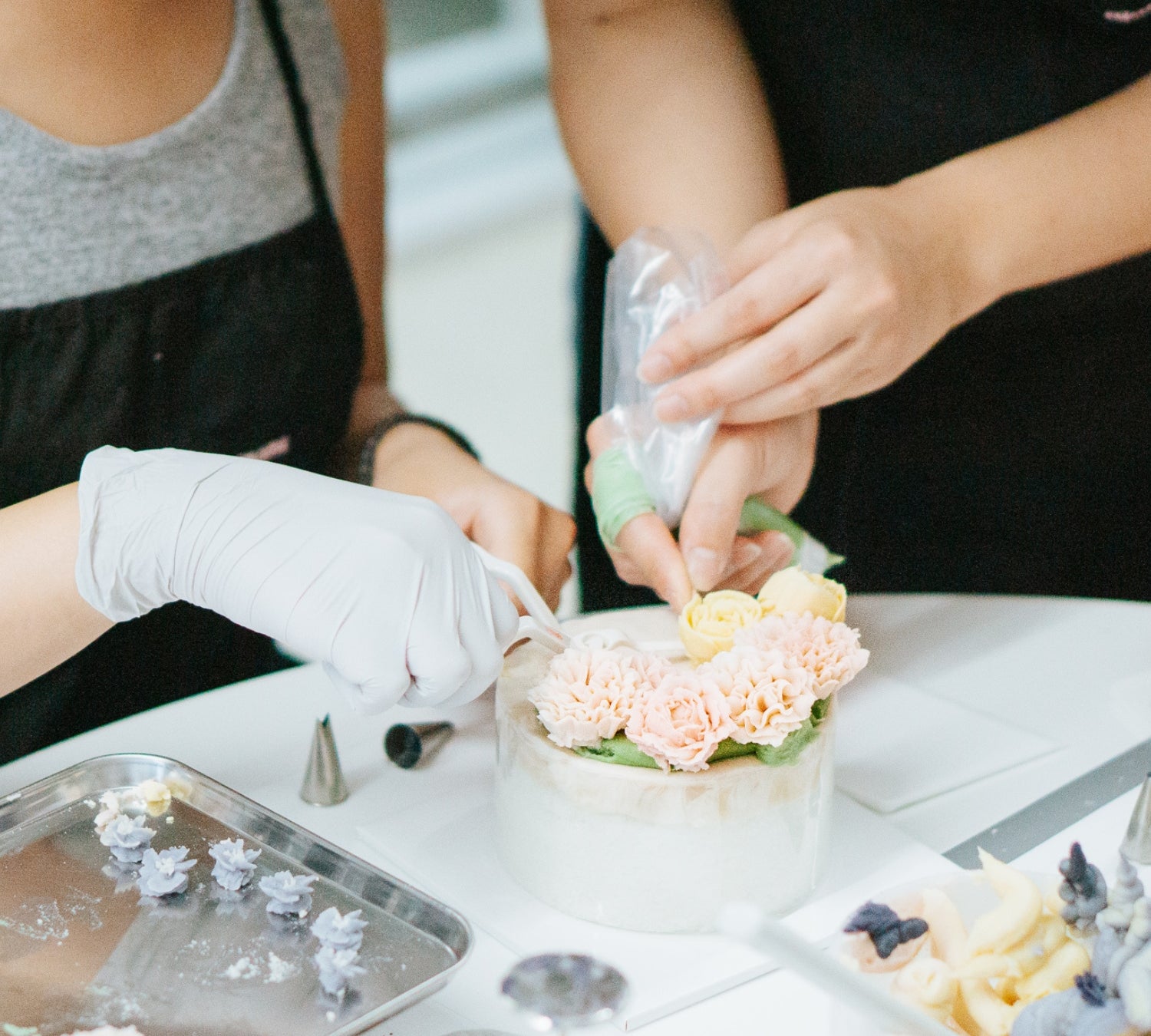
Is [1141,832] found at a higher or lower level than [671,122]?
lower

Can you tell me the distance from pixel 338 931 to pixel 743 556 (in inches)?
17.7

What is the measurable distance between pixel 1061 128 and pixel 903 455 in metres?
0.36

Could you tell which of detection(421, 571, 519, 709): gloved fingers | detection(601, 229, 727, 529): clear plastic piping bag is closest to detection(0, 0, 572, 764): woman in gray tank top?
detection(601, 229, 727, 529): clear plastic piping bag

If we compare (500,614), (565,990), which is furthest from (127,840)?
(565,990)

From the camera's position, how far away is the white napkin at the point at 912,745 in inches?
33.8

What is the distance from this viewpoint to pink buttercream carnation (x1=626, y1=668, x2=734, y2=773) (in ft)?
2.16

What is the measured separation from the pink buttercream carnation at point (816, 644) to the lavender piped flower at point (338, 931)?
0.88 feet

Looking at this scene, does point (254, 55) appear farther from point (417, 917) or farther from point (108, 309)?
point (417, 917)

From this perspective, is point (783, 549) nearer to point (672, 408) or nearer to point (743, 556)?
point (743, 556)

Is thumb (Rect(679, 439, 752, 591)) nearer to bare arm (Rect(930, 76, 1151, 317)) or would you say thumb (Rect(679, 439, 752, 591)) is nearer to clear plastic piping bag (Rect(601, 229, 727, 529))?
clear plastic piping bag (Rect(601, 229, 727, 529))

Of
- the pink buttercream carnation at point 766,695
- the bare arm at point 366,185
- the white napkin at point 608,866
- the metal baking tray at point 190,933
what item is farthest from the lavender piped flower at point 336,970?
the bare arm at point 366,185

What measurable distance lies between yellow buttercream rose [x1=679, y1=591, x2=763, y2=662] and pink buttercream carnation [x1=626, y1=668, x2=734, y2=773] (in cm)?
7

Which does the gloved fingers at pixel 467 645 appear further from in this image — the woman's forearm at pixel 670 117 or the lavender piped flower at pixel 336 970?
the woman's forearm at pixel 670 117

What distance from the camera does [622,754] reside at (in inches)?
27.0
